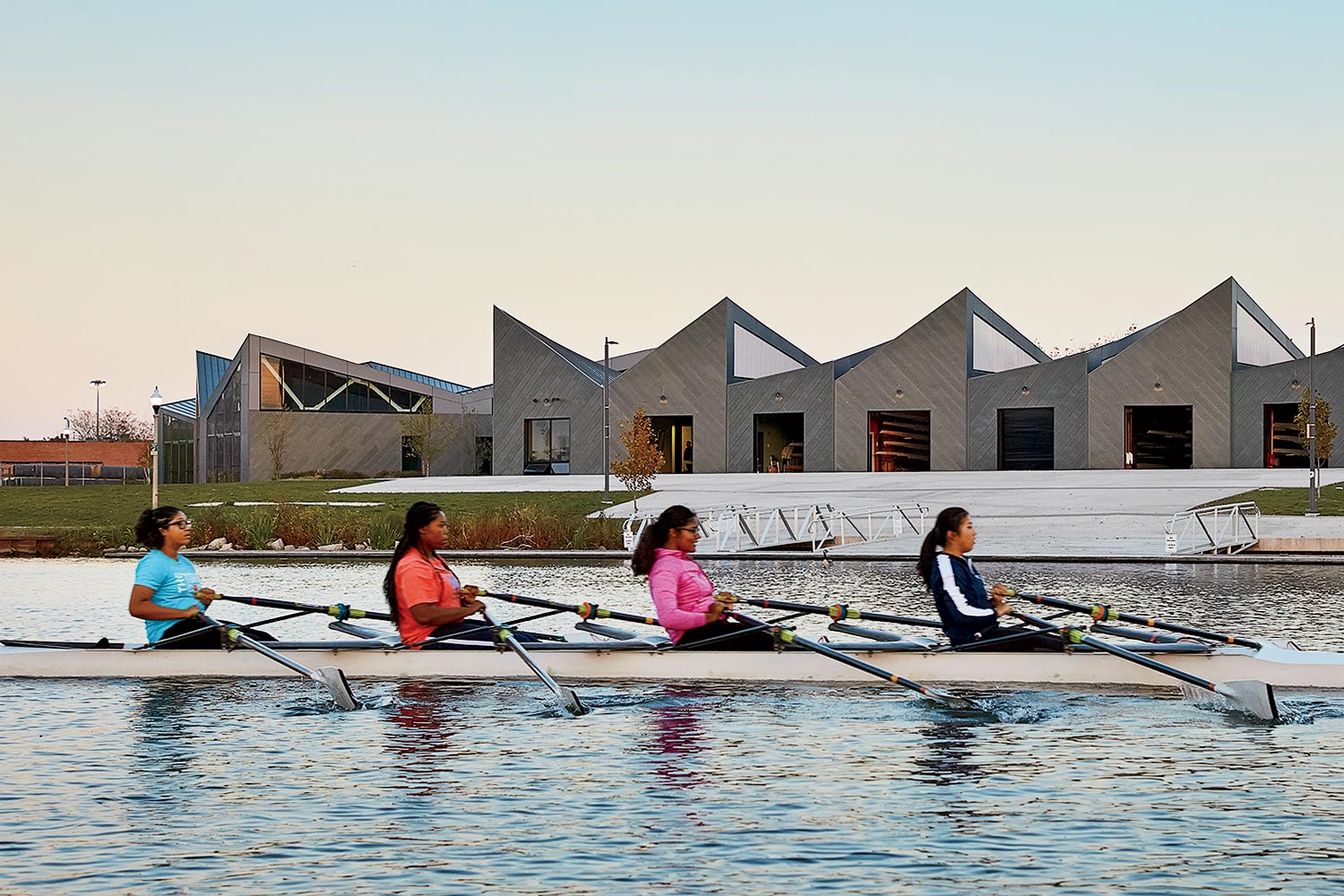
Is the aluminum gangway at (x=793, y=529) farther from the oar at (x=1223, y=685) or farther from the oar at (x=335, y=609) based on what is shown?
the oar at (x=1223, y=685)

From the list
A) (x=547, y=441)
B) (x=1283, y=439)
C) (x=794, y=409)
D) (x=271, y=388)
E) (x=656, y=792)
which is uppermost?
(x=271, y=388)

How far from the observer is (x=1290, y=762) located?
30.5 feet

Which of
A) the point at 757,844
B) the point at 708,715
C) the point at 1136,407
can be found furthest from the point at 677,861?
the point at 1136,407


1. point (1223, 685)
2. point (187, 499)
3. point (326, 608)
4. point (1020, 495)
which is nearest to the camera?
point (1223, 685)

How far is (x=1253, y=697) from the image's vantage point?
10812 millimetres

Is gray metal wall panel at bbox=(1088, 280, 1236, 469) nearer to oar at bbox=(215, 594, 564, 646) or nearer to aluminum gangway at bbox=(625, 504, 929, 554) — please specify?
aluminum gangway at bbox=(625, 504, 929, 554)

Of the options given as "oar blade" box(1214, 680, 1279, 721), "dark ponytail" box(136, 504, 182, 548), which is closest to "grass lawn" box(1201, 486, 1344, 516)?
"oar blade" box(1214, 680, 1279, 721)

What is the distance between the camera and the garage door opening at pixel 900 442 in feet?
236

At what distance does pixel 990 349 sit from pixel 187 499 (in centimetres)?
3835

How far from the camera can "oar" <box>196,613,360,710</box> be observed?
11.6 m

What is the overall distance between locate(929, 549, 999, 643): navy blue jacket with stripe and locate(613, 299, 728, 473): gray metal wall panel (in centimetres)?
6121

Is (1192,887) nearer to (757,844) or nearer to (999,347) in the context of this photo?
(757,844)

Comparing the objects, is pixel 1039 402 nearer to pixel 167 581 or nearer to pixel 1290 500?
pixel 1290 500

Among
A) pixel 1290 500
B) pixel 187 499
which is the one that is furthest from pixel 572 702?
pixel 187 499
